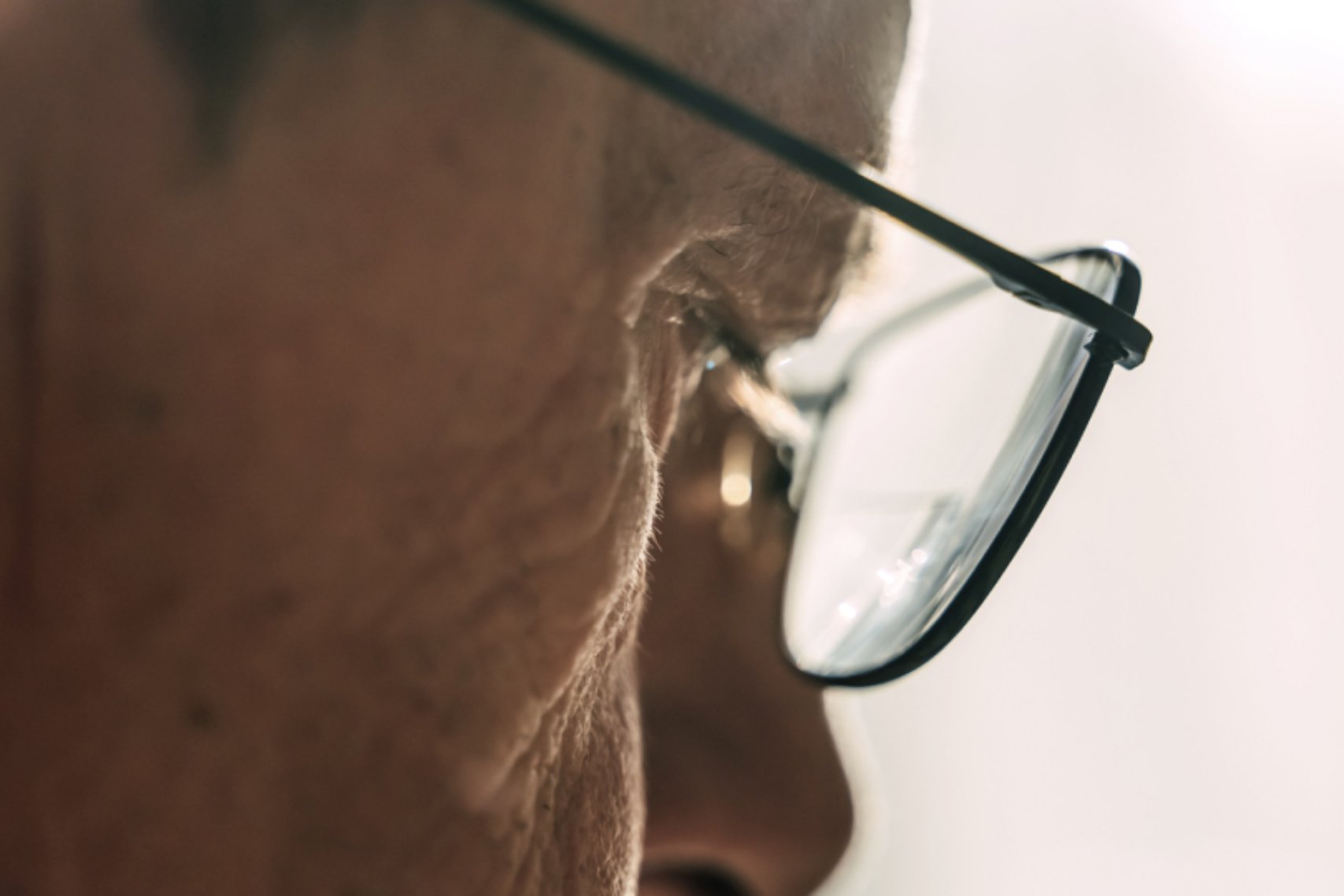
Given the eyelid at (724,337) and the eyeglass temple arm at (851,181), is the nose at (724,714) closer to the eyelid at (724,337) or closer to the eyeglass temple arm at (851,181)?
the eyelid at (724,337)

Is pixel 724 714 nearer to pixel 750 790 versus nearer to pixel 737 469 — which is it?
pixel 750 790

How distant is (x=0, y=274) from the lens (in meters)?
0.25

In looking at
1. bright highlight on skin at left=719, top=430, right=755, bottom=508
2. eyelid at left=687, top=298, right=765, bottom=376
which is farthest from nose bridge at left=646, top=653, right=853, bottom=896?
eyelid at left=687, top=298, right=765, bottom=376

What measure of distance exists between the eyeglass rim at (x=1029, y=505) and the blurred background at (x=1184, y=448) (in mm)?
727

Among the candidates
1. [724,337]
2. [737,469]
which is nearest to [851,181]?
[724,337]

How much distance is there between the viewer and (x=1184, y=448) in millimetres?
1177

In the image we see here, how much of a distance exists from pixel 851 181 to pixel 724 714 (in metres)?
0.49

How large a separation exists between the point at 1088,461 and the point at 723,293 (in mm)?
970

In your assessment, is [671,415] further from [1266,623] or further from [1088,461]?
[1266,623]

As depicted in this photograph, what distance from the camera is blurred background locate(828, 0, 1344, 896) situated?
114 centimetres

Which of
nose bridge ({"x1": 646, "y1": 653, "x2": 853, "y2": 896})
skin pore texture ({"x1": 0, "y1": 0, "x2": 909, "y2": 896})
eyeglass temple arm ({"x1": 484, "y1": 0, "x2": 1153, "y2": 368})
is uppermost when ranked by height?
eyeglass temple arm ({"x1": 484, "y1": 0, "x2": 1153, "y2": 368})

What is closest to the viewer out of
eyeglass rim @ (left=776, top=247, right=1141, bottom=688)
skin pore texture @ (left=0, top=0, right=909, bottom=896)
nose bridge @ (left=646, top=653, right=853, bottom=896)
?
skin pore texture @ (left=0, top=0, right=909, bottom=896)

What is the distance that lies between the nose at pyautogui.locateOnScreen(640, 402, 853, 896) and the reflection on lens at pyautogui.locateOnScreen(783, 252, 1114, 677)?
40 mm

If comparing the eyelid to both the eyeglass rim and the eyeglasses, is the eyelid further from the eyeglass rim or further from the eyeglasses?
the eyeglass rim
